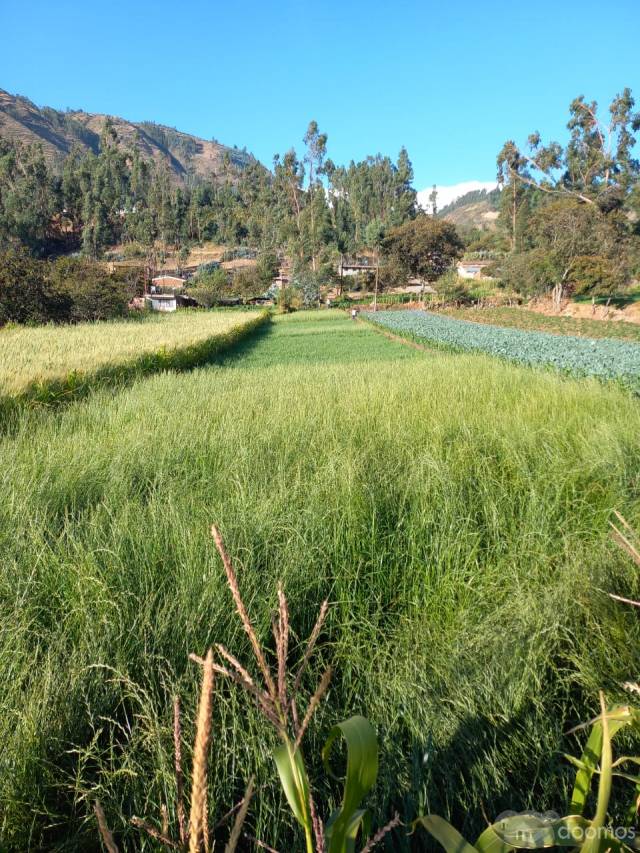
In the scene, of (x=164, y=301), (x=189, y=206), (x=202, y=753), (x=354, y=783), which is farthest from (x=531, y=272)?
(x=189, y=206)

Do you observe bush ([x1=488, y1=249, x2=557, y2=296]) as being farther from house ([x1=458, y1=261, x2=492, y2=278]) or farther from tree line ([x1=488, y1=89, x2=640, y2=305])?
house ([x1=458, y1=261, x2=492, y2=278])

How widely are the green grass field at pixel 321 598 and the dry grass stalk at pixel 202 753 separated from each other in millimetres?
790

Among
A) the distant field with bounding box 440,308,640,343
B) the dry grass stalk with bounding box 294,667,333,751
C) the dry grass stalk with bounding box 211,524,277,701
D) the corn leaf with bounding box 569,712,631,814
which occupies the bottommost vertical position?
the corn leaf with bounding box 569,712,631,814

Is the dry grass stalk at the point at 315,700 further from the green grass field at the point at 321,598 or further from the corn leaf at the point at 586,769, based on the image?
the green grass field at the point at 321,598

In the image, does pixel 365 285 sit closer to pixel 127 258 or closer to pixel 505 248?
pixel 505 248

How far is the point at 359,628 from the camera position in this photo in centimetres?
209

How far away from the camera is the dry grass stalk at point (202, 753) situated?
0.39 m

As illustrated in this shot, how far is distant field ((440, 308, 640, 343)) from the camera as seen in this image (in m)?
23.4

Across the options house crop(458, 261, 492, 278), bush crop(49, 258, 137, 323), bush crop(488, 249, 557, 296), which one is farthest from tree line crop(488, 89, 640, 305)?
bush crop(49, 258, 137, 323)

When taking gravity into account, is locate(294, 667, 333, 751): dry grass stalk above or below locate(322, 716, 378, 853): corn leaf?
above

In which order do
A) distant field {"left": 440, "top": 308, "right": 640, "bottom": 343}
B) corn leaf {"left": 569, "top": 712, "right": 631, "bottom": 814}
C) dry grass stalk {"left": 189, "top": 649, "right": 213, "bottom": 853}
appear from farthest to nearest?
distant field {"left": 440, "top": 308, "right": 640, "bottom": 343} < corn leaf {"left": 569, "top": 712, "right": 631, "bottom": 814} < dry grass stalk {"left": 189, "top": 649, "right": 213, "bottom": 853}

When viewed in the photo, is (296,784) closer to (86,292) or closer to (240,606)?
(240,606)

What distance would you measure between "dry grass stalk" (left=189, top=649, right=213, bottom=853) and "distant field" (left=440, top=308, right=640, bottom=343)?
23.8 m

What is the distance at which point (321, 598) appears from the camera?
7.26 ft
